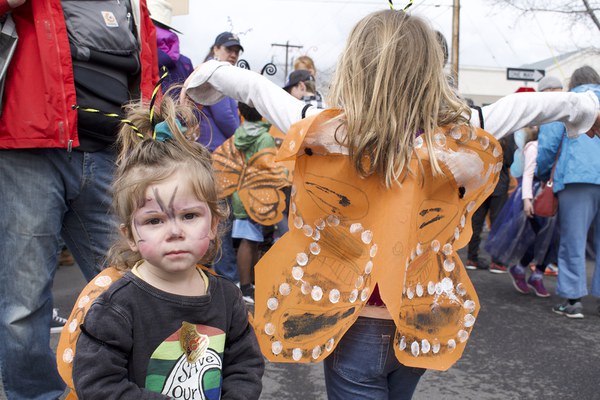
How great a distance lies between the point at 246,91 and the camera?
6.78 feet

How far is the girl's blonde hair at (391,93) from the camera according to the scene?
5.94 ft

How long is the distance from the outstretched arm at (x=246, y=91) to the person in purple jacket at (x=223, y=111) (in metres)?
2.57

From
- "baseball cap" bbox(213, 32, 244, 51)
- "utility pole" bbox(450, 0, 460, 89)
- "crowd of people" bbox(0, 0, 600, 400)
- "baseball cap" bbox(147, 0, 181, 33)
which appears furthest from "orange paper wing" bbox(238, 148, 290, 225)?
"utility pole" bbox(450, 0, 460, 89)

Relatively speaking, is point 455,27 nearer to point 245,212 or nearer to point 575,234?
point 575,234

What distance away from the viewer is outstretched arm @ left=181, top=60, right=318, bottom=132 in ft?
6.54

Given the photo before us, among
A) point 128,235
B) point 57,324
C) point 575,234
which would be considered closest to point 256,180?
point 57,324

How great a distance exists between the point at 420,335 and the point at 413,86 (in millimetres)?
729

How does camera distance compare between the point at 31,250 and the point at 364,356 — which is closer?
the point at 364,356

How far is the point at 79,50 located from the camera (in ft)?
7.64

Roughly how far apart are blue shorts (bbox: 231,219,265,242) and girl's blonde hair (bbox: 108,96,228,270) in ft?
11.1

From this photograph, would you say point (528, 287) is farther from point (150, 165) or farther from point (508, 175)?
point (150, 165)

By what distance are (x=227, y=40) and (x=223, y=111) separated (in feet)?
1.79

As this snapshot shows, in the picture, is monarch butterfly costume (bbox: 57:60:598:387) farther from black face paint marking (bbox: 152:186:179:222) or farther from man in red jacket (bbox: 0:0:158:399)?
man in red jacket (bbox: 0:0:158:399)

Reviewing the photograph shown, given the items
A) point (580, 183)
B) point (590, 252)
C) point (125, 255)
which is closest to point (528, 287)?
point (590, 252)
